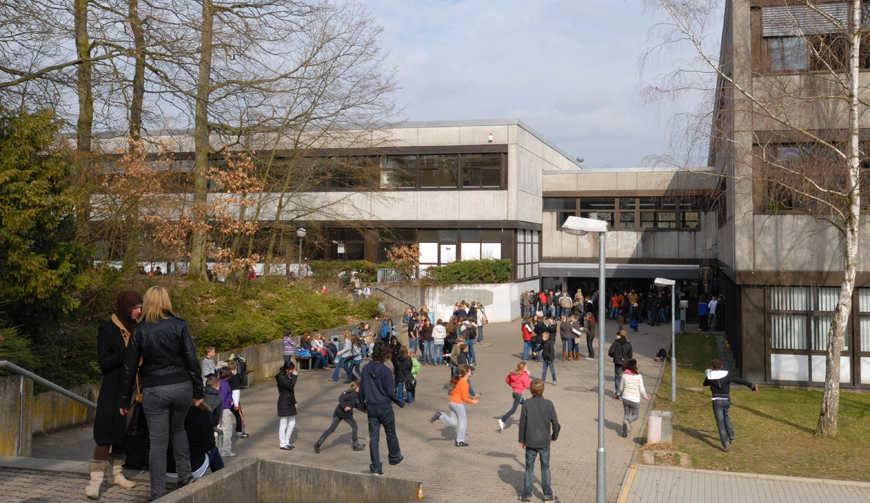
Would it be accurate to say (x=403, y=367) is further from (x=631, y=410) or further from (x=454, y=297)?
(x=454, y=297)

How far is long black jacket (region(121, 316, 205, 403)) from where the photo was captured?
5598mm

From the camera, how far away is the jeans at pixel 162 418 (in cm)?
564

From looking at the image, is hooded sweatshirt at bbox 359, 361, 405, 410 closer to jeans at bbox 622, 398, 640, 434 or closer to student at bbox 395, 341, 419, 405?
student at bbox 395, 341, 419, 405

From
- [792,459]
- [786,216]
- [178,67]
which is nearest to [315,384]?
[178,67]

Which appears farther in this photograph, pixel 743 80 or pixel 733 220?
pixel 733 220

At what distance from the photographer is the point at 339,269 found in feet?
116

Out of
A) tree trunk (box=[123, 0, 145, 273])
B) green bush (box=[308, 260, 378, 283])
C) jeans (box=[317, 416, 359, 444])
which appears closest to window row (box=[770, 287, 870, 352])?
jeans (box=[317, 416, 359, 444])

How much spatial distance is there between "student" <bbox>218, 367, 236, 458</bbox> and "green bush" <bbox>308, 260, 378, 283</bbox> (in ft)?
75.0

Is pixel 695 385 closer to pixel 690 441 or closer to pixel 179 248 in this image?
pixel 690 441

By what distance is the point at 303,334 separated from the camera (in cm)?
2128

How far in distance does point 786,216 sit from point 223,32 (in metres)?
15.2

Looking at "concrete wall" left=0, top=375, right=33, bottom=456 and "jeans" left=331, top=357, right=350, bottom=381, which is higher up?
"concrete wall" left=0, top=375, right=33, bottom=456

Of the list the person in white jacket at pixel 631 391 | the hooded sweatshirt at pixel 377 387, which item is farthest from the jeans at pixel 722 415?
the hooded sweatshirt at pixel 377 387

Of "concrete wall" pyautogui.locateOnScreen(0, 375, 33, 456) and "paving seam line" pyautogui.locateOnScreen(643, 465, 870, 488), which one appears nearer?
"concrete wall" pyautogui.locateOnScreen(0, 375, 33, 456)
